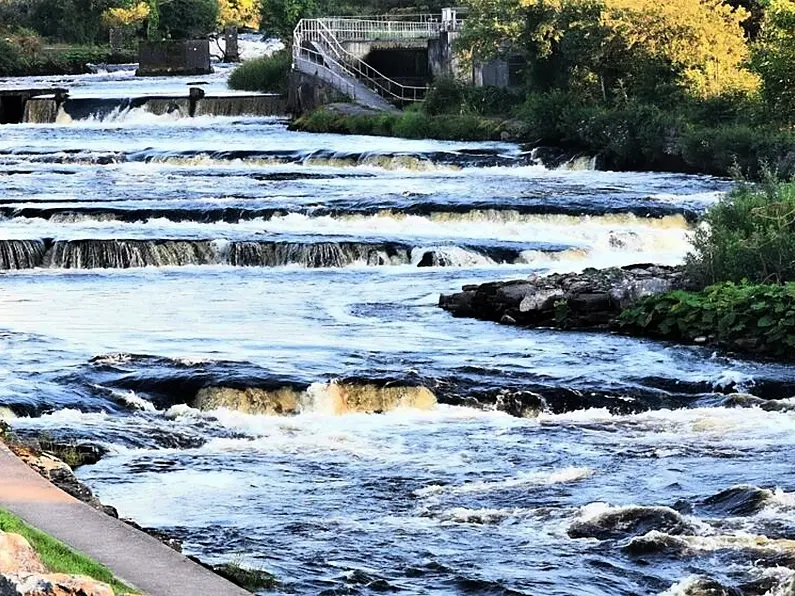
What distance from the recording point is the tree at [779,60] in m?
37.9

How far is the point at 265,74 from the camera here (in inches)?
2672

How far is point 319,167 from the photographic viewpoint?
42750mm

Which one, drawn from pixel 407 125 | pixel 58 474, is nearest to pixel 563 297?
pixel 58 474

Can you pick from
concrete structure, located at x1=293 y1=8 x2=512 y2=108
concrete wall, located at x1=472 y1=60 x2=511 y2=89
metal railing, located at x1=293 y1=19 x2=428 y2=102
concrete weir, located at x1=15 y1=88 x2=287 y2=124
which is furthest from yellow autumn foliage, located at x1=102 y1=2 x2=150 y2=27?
concrete wall, located at x1=472 y1=60 x2=511 y2=89

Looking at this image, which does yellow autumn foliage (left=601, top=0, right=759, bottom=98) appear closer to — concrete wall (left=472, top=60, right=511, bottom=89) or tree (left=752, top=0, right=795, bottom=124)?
tree (left=752, top=0, right=795, bottom=124)

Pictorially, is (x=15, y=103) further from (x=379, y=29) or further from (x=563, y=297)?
(x=563, y=297)

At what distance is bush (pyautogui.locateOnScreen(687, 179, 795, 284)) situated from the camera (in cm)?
2219

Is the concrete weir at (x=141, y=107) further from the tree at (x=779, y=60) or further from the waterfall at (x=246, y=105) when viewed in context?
the tree at (x=779, y=60)

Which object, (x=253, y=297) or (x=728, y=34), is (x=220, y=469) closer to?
(x=253, y=297)

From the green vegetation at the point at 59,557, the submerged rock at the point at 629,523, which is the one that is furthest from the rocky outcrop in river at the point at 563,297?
the green vegetation at the point at 59,557

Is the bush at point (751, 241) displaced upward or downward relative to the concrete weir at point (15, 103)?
upward

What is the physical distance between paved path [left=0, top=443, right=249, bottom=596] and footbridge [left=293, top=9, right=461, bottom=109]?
46290 mm

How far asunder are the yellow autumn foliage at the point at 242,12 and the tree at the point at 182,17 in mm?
10916

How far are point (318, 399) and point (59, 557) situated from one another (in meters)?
8.82
